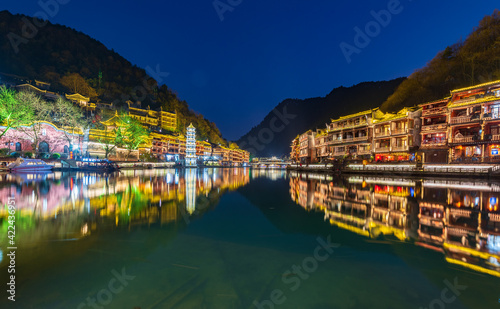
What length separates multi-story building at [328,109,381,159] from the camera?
146ft

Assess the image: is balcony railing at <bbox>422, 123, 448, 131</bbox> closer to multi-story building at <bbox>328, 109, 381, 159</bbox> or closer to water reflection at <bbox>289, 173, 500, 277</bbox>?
multi-story building at <bbox>328, 109, 381, 159</bbox>

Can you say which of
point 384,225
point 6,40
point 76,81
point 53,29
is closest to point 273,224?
point 384,225

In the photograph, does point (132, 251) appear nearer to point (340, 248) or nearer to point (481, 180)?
point (340, 248)

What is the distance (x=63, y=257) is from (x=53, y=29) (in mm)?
147718

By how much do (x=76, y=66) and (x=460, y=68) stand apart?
12801 cm

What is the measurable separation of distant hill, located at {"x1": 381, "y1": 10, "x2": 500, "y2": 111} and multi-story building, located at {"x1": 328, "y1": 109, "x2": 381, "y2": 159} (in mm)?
15656

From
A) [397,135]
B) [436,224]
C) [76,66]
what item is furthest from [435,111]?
[76,66]

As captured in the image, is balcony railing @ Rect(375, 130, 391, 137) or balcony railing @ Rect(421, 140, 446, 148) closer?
balcony railing @ Rect(421, 140, 446, 148)

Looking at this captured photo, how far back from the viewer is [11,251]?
15.8 feet

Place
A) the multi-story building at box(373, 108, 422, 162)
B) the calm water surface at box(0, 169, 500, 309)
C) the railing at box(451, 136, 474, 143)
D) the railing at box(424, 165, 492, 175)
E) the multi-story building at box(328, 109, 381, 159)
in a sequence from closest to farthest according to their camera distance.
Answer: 1. the calm water surface at box(0, 169, 500, 309)
2. the railing at box(424, 165, 492, 175)
3. the railing at box(451, 136, 474, 143)
4. the multi-story building at box(373, 108, 422, 162)
5. the multi-story building at box(328, 109, 381, 159)

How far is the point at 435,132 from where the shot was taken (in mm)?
33406

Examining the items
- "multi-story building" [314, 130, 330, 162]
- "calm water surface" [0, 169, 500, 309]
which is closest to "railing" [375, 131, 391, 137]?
"multi-story building" [314, 130, 330, 162]

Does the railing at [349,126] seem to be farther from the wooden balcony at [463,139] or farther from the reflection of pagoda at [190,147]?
the reflection of pagoda at [190,147]

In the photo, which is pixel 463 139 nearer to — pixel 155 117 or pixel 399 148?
pixel 399 148
